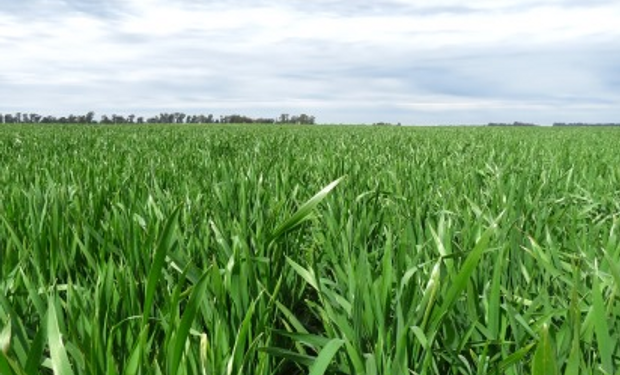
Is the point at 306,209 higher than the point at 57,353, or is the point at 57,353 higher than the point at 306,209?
the point at 306,209

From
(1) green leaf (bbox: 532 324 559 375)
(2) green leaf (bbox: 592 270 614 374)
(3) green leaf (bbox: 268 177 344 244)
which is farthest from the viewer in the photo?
(3) green leaf (bbox: 268 177 344 244)

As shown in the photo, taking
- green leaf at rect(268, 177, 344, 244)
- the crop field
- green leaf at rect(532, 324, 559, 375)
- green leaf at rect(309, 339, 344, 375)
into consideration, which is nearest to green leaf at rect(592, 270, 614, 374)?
the crop field

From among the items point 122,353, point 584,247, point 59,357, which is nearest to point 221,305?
point 122,353

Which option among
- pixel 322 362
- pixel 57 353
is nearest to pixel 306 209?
pixel 322 362

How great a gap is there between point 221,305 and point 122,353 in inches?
8.5

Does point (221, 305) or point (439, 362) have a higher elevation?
point (221, 305)

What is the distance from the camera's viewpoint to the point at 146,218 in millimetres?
2271

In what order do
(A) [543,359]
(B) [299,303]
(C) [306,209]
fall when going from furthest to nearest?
1. (B) [299,303]
2. (C) [306,209]
3. (A) [543,359]

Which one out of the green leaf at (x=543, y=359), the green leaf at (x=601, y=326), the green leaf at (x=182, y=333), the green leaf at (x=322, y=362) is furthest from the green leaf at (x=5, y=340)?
the green leaf at (x=601, y=326)

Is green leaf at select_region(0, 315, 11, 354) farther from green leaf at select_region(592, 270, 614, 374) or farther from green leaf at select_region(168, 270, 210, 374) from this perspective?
green leaf at select_region(592, 270, 614, 374)

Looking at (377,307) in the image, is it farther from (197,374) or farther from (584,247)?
(584,247)

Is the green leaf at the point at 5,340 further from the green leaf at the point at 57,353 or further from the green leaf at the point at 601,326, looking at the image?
the green leaf at the point at 601,326

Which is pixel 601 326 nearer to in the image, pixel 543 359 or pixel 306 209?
pixel 543 359

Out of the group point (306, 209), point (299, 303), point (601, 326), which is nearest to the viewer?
point (601, 326)
